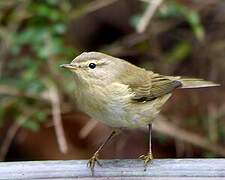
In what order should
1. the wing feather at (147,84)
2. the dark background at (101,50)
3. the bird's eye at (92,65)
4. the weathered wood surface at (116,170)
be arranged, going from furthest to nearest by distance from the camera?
the dark background at (101,50), the wing feather at (147,84), the bird's eye at (92,65), the weathered wood surface at (116,170)

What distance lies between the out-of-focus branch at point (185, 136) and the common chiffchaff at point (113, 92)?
60.7 inches

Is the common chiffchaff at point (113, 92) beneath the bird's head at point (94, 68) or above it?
beneath

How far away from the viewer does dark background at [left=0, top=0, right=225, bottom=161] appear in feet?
18.1

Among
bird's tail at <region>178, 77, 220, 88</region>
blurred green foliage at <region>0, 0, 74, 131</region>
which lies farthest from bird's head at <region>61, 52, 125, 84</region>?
blurred green foliage at <region>0, 0, 74, 131</region>

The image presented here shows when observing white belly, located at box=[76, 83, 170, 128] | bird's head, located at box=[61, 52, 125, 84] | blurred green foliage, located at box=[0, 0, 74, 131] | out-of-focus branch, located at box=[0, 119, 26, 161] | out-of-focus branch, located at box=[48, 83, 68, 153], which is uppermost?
bird's head, located at box=[61, 52, 125, 84]

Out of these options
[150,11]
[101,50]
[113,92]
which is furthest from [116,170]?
[101,50]

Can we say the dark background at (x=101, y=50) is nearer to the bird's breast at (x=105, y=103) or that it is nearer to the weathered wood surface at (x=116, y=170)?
the bird's breast at (x=105, y=103)

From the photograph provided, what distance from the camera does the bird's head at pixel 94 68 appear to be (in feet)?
13.0

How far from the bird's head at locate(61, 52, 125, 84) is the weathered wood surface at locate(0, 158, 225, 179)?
0.70m

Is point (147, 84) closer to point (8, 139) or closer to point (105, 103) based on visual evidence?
point (105, 103)

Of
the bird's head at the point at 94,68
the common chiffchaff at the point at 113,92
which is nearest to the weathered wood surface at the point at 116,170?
the common chiffchaff at the point at 113,92

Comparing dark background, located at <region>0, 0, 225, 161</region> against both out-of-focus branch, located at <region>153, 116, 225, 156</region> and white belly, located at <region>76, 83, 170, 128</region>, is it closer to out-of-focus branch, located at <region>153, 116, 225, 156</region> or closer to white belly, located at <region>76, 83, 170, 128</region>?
out-of-focus branch, located at <region>153, 116, 225, 156</region>

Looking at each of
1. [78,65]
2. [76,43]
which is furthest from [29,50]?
[78,65]

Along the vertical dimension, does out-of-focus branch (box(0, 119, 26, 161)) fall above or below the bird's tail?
below
